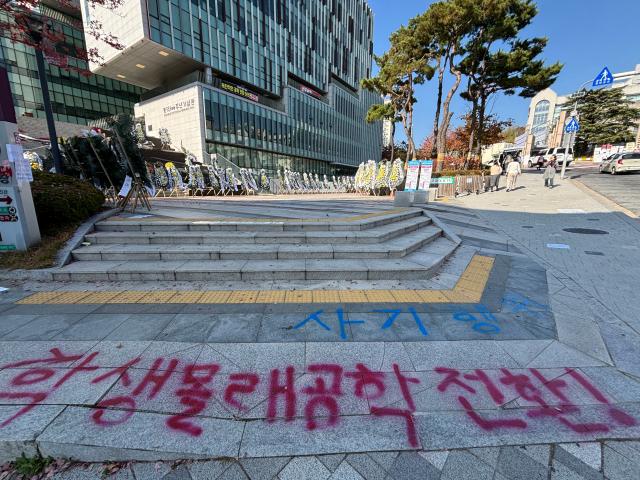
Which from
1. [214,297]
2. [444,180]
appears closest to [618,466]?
[214,297]

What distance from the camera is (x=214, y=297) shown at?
4.02m

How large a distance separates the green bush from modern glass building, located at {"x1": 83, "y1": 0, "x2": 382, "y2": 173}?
20930 mm

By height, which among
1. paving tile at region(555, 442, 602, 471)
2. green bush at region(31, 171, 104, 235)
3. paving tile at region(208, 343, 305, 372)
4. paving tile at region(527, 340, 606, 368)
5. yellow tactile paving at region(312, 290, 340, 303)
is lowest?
paving tile at region(555, 442, 602, 471)

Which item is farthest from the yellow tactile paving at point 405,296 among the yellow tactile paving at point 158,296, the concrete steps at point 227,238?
the yellow tactile paving at point 158,296

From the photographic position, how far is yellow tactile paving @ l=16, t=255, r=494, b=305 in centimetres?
393

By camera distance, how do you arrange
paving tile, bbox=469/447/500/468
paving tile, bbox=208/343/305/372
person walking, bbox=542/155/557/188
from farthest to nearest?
person walking, bbox=542/155/557/188
paving tile, bbox=208/343/305/372
paving tile, bbox=469/447/500/468

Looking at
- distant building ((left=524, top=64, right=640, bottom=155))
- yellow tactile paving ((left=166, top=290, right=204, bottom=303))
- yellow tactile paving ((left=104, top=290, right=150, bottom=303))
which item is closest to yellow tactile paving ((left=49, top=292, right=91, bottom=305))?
yellow tactile paving ((left=104, top=290, right=150, bottom=303))

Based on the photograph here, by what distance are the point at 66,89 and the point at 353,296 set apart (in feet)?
184

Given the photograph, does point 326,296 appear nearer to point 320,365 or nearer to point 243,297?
point 243,297

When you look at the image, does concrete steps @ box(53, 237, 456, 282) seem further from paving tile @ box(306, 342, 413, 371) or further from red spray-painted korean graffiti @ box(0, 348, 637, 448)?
red spray-painted korean graffiti @ box(0, 348, 637, 448)

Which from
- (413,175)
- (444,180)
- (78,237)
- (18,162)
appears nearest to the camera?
(18,162)

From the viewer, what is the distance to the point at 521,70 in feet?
71.2

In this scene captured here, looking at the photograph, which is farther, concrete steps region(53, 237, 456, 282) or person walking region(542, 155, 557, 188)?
person walking region(542, 155, 557, 188)

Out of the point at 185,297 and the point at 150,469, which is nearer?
the point at 150,469
